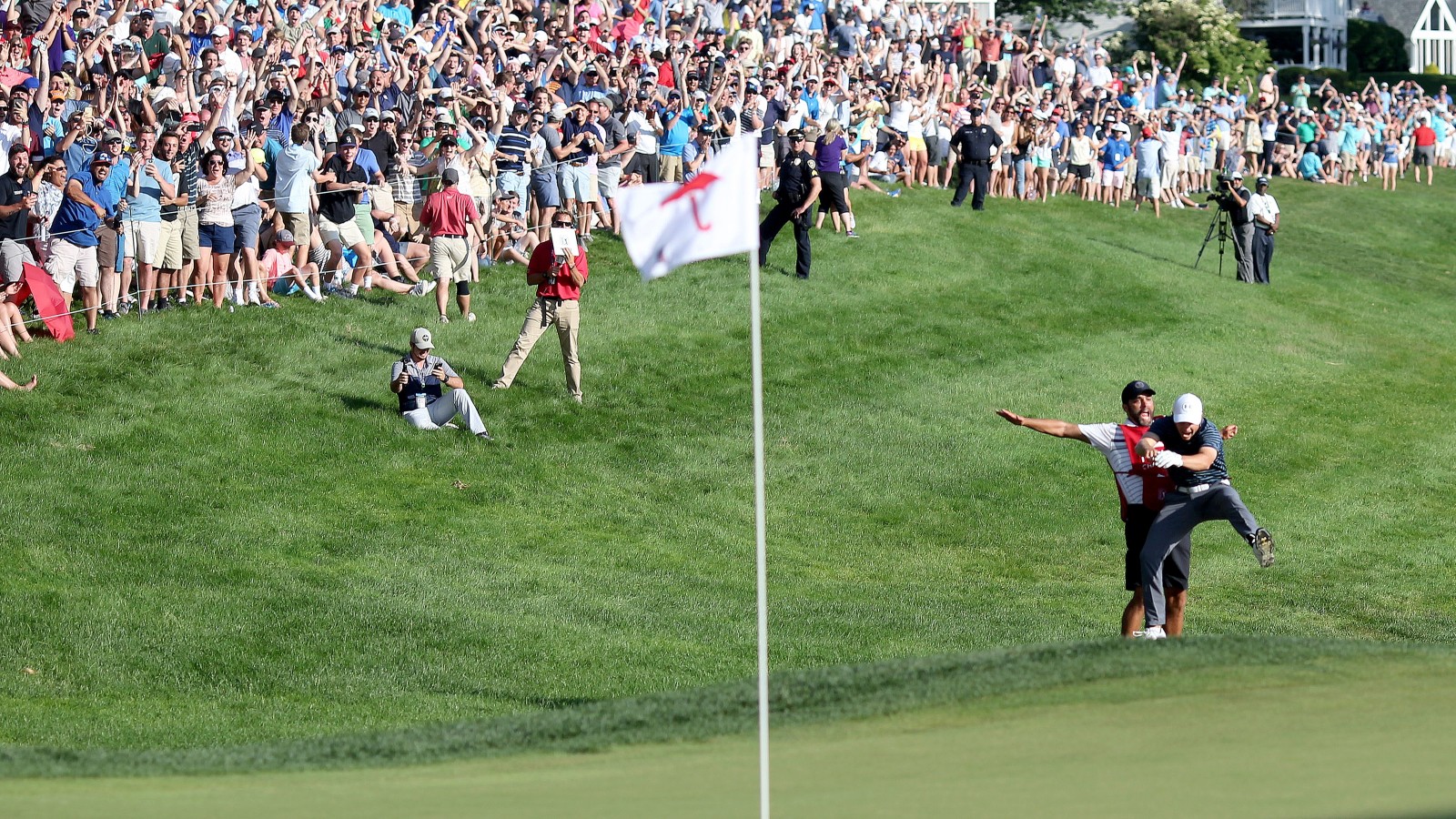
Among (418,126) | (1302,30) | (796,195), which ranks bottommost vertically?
(796,195)

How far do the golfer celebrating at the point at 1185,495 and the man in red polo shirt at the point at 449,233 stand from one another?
11.7m

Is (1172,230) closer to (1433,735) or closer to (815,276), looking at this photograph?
(815,276)

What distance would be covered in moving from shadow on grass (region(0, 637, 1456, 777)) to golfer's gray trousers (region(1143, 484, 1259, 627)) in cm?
109

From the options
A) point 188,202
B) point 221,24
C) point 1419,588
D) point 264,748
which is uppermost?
point 221,24

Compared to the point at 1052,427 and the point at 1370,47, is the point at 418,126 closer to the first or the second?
the point at 1052,427

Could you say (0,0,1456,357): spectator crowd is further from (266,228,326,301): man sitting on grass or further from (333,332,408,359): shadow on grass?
(333,332,408,359): shadow on grass

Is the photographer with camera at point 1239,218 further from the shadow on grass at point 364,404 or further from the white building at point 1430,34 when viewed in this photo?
the white building at point 1430,34

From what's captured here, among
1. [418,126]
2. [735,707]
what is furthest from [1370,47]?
[735,707]

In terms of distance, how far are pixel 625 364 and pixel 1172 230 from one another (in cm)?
1664

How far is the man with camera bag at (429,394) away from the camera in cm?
1986

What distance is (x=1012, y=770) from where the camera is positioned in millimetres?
9227

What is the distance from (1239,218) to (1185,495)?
20.0 m

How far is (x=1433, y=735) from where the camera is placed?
959 cm

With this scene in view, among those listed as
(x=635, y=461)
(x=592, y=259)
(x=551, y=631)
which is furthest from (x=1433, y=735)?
(x=592, y=259)
